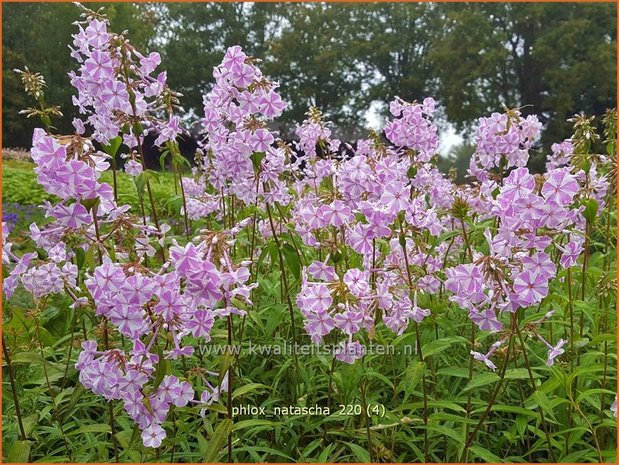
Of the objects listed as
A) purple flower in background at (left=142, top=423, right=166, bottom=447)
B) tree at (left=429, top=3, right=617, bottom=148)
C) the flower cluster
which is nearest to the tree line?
tree at (left=429, top=3, right=617, bottom=148)

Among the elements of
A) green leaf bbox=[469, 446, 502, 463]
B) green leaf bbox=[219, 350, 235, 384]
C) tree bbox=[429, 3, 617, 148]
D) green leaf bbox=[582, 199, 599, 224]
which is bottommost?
green leaf bbox=[469, 446, 502, 463]

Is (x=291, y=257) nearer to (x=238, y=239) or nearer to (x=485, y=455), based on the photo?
(x=238, y=239)

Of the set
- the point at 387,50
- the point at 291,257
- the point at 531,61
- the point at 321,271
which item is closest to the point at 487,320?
the point at 321,271

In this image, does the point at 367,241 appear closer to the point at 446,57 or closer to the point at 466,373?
the point at 466,373

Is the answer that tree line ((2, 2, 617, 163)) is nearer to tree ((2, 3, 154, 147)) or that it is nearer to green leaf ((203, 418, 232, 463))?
tree ((2, 3, 154, 147))

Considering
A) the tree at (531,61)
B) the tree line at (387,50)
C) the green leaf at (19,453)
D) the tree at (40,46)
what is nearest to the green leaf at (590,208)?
the green leaf at (19,453)

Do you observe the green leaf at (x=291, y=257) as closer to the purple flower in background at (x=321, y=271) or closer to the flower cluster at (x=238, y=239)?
the flower cluster at (x=238, y=239)

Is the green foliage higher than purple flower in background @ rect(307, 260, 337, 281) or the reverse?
higher

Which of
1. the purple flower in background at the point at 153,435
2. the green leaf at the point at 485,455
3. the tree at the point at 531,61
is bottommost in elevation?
the green leaf at the point at 485,455

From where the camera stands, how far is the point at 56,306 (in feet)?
9.29

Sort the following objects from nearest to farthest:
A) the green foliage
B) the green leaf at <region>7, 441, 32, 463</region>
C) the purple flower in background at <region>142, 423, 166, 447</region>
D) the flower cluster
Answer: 1. the flower cluster
2. the purple flower in background at <region>142, 423, 166, 447</region>
3. the green leaf at <region>7, 441, 32, 463</region>
4. the green foliage

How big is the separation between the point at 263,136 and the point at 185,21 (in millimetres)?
32668

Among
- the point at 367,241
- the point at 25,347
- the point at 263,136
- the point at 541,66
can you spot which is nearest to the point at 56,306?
the point at 25,347

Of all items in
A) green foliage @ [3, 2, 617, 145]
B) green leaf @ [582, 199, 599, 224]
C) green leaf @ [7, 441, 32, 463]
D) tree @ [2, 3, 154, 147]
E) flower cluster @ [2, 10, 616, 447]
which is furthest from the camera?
green foliage @ [3, 2, 617, 145]
